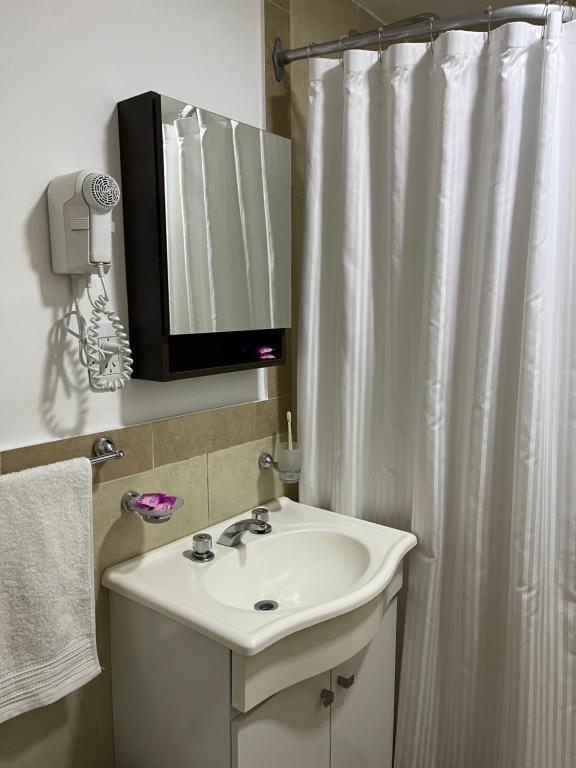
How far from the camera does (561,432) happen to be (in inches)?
59.8

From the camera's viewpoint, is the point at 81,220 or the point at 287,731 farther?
the point at 287,731

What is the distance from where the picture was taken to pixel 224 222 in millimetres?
1501

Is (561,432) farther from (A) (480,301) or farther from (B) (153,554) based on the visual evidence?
(B) (153,554)

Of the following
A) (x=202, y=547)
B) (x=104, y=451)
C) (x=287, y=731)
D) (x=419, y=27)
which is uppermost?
(x=419, y=27)

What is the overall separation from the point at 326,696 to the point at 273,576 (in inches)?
12.6

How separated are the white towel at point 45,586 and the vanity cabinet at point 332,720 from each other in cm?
37

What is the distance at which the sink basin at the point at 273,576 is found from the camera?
46.0 inches

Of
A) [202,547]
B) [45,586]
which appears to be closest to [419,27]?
A: [202,547]

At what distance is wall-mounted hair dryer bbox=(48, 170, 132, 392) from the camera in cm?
116

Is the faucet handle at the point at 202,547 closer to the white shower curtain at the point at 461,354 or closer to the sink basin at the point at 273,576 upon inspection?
the sink basin at the point at 273,576

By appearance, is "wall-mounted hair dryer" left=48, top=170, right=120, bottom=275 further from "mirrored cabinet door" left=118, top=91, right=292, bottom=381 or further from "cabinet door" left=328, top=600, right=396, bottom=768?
"cabinet door" left=328, top=600, right=396, bottom=768

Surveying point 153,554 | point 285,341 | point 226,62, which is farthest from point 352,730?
point 226,62

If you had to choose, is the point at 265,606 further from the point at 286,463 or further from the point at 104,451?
the point at 104,451

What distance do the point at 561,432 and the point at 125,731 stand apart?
1286 mm
